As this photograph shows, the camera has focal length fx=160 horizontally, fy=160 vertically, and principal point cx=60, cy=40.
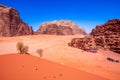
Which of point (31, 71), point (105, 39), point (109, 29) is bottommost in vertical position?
point (31, 71)

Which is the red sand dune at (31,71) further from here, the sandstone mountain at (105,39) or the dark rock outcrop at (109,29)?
the dark rock outcrop at (109,29)

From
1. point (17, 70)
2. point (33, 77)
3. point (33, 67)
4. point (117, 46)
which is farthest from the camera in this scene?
point (117, 46)

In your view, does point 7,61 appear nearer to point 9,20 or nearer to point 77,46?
point 77,46

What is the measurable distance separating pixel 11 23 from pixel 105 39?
161 ft

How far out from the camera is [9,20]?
69.1 metres

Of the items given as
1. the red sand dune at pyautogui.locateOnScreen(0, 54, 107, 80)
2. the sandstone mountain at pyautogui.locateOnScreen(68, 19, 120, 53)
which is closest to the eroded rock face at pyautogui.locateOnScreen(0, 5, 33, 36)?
the sandstone mountain at pyautogui.locateOnScreen(68, 19, 120, 53)

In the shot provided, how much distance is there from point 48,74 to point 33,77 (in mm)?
787

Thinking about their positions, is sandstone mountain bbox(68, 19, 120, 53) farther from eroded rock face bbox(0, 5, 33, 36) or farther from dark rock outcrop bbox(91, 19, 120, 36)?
eroded rock face bbox(0, 5, 33, 36)

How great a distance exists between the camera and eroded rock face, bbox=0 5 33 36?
6512 centimetres

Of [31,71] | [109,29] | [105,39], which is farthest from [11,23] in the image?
[31,71]

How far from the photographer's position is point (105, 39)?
30484 mm

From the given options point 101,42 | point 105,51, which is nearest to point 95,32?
point 101,42

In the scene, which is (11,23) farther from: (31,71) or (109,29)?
(31,71)

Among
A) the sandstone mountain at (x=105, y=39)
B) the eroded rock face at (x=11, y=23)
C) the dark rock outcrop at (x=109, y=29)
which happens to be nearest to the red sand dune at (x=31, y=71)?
the sandstone mountain at (x=105, y=39)
